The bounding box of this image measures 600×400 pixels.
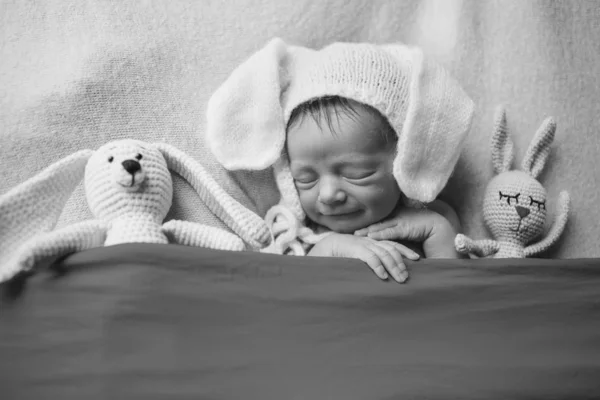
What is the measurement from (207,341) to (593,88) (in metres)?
0.97

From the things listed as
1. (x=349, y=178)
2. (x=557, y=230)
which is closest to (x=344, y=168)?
(x=349, y=178)

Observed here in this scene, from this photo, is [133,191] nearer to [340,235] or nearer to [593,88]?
[340,235]

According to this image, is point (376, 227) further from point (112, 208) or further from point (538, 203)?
point (112, 208)

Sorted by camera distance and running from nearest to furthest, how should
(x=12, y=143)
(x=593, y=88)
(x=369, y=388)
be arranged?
(x=369, y=388), (x=12, y=143), (x=593, y=88)

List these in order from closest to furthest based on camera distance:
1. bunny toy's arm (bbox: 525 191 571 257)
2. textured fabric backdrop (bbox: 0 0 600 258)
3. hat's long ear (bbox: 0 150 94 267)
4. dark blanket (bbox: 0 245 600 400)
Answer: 1. dark blanket (bbox: 0 245 600 400)
2. hat's long ear (bbox: 0 150 94 267)
3. textured fabric backdrop (bbox: 0 0 600 258)
4. bunny toy's arm (bbox: 525 191 571 257)

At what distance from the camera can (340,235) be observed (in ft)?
3.58

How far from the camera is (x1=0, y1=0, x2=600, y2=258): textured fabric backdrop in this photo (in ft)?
3.44

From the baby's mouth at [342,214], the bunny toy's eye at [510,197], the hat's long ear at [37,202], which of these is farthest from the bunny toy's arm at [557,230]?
the hat's long ear at [37,202]

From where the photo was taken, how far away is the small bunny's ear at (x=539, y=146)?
1.18 m

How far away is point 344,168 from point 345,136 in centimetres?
6

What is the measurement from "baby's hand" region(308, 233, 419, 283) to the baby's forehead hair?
20 centimetres

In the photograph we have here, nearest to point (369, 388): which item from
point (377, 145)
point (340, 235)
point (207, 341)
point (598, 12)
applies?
point (207, 341)

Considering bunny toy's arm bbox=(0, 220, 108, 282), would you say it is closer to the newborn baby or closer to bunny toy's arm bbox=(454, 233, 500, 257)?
the newborn baby

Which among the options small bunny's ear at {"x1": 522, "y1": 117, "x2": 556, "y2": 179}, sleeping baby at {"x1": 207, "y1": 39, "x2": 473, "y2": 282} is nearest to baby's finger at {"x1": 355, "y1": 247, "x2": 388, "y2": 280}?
sleeping baby at {"x1": 207, "y1": 39, "x2": 473, "y2": 282}
